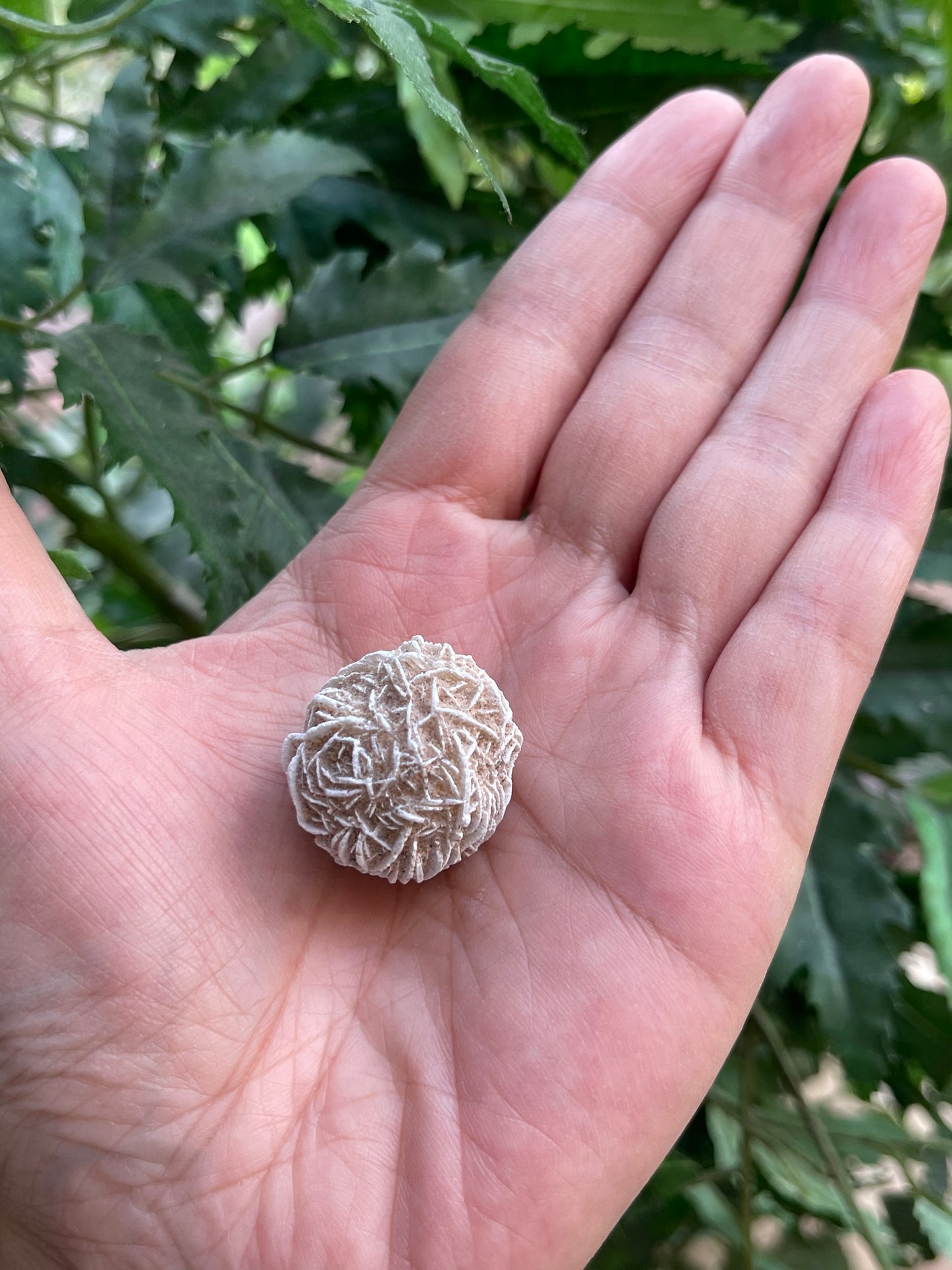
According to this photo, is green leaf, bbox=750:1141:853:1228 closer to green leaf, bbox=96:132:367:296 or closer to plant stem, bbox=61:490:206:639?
plant stem, bbox=61:490:206:639

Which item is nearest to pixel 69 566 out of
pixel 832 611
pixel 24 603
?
pixel 24 603

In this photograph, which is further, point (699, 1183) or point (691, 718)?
point (699, 1183)

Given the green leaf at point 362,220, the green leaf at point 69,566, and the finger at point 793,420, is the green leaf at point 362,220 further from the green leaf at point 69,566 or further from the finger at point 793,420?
the green leaf at point 69,566

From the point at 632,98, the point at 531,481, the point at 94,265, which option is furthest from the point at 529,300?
the point at 94,265

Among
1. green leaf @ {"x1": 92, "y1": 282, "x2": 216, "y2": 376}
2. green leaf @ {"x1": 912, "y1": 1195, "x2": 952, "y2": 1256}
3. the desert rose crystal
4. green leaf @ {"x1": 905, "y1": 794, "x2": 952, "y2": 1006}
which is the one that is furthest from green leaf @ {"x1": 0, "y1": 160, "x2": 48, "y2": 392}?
green leaf @ {"x1": 912, "y1": 1195, "x2": 952, "y2": 1256}

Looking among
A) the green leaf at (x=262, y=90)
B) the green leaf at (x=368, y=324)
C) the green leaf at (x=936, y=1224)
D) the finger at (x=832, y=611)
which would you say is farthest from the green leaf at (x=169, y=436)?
the green leaf at (x=936, y=1224)

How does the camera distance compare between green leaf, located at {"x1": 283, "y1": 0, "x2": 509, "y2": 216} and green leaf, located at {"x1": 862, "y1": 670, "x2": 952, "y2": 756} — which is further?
green leaf, located at {"x1": 862, "y1": 670, "x2": 952, "y2": 756}

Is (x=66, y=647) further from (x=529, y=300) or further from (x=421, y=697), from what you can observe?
(x=529, y=300)
